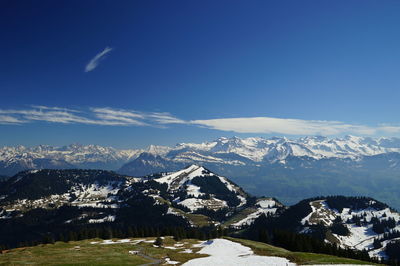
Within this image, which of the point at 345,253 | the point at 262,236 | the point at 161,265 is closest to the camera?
the point at 161,265

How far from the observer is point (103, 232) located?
627ft

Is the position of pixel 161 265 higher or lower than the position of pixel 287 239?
higher

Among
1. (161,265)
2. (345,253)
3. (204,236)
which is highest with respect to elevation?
(161,265)

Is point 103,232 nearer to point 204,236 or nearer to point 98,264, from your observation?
point 204,236

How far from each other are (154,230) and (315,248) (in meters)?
110

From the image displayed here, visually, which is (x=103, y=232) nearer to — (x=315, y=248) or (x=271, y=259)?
(x=315, y=248)

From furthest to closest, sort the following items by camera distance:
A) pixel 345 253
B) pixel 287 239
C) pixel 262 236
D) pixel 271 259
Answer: pixel 262 236, pixel 287 239, pixel 345 253, pixel 271 259

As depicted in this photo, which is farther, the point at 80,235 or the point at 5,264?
the point at 80,235

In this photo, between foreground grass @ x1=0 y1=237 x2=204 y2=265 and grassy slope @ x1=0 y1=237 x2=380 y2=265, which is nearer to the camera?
grassy slope @ x1=0 y1=237 x2=380 y2=265

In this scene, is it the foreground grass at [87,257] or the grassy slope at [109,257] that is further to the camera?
the foreground grass at [87,257]

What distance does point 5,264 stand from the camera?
62.7 metres

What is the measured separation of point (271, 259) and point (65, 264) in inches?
1727

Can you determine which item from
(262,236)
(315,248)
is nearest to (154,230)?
(262,236)

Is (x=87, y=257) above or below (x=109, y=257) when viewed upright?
above
